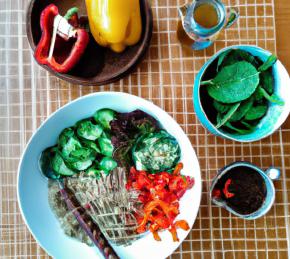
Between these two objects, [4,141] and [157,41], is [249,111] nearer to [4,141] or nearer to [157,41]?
[157,41]

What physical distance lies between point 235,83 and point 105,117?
27 centimetres

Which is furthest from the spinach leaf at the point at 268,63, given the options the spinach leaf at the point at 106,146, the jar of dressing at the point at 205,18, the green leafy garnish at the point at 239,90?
the spinach leaf at the point at 106,146

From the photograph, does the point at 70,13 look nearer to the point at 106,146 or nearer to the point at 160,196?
the point at 106,146

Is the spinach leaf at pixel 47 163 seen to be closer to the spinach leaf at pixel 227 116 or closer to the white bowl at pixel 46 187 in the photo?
the white bowl at pixel 46 187

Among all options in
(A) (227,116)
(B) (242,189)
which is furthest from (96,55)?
(B) (242,189)

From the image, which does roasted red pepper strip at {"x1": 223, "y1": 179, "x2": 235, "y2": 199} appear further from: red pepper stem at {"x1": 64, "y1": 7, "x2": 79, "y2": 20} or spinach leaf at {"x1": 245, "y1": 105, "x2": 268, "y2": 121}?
red pepper stem at {"x1": 64, "y1": 7, "x2": 79, "y2": 20}

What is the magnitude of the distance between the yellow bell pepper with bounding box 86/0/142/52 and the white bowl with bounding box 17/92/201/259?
0.38 ft

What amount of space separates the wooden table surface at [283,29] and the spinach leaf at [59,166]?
0.53 m

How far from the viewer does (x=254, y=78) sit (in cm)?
88

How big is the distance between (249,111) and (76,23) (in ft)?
1.33

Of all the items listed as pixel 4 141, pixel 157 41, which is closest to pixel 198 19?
pixel 157 41

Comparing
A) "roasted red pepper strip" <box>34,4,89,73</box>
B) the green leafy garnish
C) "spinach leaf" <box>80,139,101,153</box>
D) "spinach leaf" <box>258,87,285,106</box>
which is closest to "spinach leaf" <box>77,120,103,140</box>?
"spinach leaf" <box>80,139,101,153</box>

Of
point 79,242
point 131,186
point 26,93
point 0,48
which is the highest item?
point 0,48

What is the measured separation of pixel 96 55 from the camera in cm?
95
